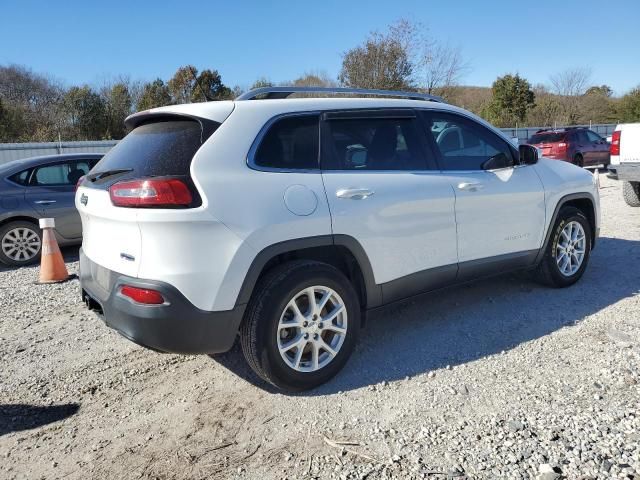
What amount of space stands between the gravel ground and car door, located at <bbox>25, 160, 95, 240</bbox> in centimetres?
279

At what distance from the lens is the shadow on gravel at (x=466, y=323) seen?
11.0ft

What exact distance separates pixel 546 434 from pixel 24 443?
9.15ft

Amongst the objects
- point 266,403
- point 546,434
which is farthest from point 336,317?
point 546,434

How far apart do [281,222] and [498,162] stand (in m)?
2.27

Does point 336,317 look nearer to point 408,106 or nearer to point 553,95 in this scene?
point 408,106

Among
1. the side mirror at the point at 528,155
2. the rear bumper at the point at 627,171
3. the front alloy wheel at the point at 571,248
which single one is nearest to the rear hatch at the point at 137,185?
the side mirror at the point at 528,155

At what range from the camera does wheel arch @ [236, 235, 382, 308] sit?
9.11ft

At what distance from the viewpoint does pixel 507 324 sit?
13.0 ft

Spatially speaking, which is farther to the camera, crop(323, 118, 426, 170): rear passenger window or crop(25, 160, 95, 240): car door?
crop(25, 160, 95, 240): car door

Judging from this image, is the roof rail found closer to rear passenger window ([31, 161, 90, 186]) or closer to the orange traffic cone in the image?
the orange traffic cone

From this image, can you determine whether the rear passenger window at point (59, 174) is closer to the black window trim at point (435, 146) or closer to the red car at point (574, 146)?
the black window trim at point (435, 146)

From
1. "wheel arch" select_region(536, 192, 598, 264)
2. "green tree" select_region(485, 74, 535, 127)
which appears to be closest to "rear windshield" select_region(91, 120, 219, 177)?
"wheel arch" select_region(536, 192, 598, 264)

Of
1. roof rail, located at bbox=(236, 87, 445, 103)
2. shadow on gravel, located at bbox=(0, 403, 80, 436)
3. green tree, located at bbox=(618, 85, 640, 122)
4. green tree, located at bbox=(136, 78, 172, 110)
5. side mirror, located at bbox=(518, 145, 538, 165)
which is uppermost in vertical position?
green tree, located at bbox=(136, 78, 172, 110)

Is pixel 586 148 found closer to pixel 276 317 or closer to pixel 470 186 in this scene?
pixel 470 186
